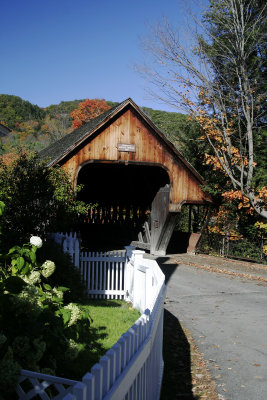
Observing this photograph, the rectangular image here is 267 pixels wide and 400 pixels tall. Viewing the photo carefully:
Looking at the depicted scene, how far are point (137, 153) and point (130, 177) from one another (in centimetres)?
627

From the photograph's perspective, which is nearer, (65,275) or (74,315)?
(74,315)

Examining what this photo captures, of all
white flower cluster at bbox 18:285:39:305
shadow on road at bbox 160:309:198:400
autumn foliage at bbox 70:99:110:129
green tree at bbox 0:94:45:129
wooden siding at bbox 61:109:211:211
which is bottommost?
shadow on road at bbox 160:309:198:400

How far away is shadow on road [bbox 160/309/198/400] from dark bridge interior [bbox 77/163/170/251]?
46.4 ft

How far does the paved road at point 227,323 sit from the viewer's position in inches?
208

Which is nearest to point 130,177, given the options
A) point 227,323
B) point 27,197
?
point 27,197

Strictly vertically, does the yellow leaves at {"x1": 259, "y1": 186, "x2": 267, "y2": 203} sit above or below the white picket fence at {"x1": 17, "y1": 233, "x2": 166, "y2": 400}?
above

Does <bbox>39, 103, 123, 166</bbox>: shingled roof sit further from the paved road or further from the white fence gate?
the paved road

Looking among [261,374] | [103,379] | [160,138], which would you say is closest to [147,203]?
[160,138]

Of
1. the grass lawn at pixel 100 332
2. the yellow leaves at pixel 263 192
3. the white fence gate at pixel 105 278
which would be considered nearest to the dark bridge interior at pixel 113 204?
the yellow leaves at pixel 263 192

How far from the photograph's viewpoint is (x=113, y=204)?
23.9m

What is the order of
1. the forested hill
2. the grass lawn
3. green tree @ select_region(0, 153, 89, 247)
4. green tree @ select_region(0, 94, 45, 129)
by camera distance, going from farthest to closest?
green tree @ select_region(0, 94, 45, 129) < the forested hill < green tree @ select_region(0, 153, 89, 247) < the grass lawn

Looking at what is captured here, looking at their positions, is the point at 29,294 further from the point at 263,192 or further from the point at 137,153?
the point at 263,192

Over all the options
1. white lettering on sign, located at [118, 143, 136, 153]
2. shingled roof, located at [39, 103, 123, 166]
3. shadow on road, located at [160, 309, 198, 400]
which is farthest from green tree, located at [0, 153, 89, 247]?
white lettering on sign, located at [118, 143, 136, 153]

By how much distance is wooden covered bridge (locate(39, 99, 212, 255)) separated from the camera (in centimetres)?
1565
